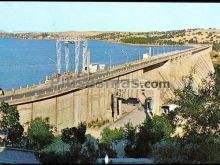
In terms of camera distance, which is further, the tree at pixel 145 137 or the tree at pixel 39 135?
the tree at pixel 39 135

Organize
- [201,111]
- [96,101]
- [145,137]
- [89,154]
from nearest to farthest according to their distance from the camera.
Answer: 1. [89,154]
2. [201,111]
3. [145,137]
4. [96,101]

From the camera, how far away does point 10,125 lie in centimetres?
2445

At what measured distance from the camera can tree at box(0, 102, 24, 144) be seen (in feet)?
78.0

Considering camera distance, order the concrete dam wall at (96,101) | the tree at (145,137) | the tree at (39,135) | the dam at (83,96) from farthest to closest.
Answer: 1. the concrete dam wall at (96,101)
2. the dam at (83,96)
3. the tree at (39,135)
4. the tree at (145,137)

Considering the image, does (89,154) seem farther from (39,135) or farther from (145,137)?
(39,135)

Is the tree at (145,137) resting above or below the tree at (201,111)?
below

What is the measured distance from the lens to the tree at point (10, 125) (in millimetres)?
23766

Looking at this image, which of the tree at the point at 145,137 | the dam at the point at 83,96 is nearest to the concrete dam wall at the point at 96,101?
the dam at the point at 83,96

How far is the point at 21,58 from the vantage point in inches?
3925

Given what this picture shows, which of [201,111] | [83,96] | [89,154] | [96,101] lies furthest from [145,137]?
[96,101]

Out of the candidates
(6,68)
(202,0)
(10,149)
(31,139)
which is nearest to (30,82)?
(6,68)

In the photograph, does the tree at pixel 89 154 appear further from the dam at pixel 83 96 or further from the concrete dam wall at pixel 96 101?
the concrete dam wall at pixel 96 101

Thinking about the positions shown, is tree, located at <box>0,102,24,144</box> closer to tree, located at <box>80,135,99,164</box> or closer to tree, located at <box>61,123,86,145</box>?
tree, located at <box>61,123,86,145</box>

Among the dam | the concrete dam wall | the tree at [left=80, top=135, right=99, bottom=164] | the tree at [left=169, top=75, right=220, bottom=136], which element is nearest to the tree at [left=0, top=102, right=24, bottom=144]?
the dam
